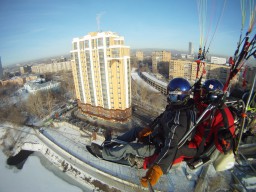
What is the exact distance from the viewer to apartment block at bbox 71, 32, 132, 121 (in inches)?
485

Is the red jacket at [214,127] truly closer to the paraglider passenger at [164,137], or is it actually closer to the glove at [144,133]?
the paraglider passenger at [164,137]

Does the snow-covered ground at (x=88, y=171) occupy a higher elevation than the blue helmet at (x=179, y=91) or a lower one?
lower

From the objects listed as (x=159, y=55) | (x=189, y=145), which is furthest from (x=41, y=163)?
(x=159, y=55)

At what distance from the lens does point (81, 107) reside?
1709 centimetres

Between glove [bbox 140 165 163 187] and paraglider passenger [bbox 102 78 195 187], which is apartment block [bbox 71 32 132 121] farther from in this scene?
glove [bbox 140 165 163 187]

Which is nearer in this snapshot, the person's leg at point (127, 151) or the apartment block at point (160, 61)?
the person's leg at point (127, 151)

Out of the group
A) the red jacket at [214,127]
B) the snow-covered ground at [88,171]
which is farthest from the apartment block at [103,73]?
the red jacket at [214,127]

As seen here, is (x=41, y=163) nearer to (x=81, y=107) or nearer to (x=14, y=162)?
(x=14, y=162)

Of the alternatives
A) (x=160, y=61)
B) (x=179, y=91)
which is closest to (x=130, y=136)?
(x=179, y=91)

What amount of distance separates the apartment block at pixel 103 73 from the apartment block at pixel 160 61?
26.7 m

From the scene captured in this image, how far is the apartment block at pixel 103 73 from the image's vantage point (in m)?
12.3

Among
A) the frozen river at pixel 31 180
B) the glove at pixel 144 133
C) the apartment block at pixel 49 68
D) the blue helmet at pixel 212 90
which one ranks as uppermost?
the blue helmet at pixel 212 90

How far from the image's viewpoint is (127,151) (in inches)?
95.0

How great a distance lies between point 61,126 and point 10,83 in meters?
27.4
